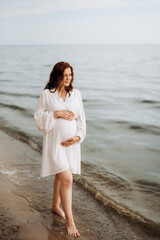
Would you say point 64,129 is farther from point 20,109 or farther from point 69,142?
point 20,109

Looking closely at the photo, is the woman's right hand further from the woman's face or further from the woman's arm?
the woman's face

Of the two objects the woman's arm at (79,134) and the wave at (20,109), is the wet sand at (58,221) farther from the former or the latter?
the wave at (20,109)

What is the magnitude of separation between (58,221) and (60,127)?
4.16ft

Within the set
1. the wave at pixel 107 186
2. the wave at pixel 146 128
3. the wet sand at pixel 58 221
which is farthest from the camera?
the wave at pixel 146 128

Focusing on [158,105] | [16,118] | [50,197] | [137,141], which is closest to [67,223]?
[50,197]

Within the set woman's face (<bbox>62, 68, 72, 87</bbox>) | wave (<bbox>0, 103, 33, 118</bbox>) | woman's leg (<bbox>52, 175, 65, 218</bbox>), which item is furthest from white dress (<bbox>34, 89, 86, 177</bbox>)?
wave (<bbox>0, 103, 33, 118</bbox>)

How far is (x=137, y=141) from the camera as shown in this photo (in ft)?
28.4

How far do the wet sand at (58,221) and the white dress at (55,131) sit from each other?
694 mm

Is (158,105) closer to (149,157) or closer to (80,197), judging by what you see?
(149,157)

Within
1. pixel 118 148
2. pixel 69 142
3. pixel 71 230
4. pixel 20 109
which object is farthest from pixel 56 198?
pixel 20 109

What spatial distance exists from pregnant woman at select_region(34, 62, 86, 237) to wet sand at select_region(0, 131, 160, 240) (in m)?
0.40

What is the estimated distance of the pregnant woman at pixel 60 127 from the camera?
3.49 m

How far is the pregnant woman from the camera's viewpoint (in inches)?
137

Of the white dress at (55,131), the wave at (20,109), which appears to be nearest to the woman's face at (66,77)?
the white dress at (55,131)
